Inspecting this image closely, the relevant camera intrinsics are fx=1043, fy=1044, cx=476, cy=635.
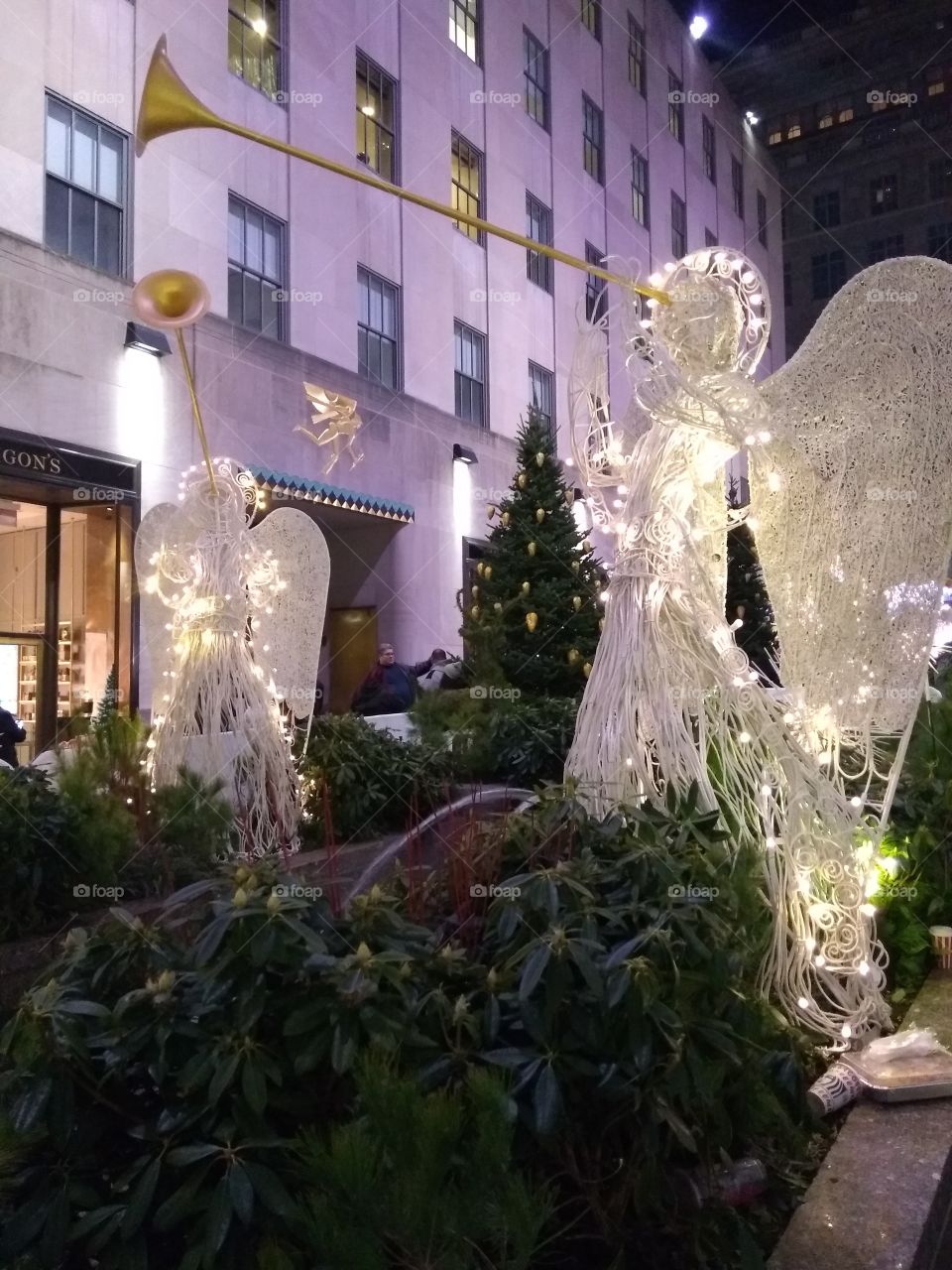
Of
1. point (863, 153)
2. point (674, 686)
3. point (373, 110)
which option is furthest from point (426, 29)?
point (674, 686)

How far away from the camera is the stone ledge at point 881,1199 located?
2256 mm

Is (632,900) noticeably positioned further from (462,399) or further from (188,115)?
(462,399)

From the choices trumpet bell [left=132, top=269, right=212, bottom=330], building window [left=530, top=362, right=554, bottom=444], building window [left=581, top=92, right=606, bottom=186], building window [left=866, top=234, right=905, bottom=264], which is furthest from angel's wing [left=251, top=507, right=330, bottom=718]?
building window [left=866, top=234, right=905, bottom=264]

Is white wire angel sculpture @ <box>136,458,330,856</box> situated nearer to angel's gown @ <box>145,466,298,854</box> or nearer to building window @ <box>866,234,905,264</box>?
angel's gown @ <box>145,466,298,854</box>

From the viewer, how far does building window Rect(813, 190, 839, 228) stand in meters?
21.5

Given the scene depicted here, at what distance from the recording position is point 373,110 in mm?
13547

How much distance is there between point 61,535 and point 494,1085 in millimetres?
9059

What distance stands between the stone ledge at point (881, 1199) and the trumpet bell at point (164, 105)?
3.71m

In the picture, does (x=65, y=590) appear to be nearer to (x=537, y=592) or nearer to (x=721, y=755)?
(x=537, y=592)

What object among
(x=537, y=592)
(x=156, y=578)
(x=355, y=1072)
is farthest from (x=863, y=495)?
(x=537, y=592)

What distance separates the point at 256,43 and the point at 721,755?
1122 cm

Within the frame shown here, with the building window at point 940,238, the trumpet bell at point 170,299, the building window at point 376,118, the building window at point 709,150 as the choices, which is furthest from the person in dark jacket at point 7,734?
the building window at point 709,150

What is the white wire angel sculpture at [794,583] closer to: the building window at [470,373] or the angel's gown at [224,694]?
the angel's gown at [224,694]

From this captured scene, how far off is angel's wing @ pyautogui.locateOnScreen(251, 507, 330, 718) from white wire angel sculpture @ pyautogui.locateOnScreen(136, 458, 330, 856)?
5 cm
